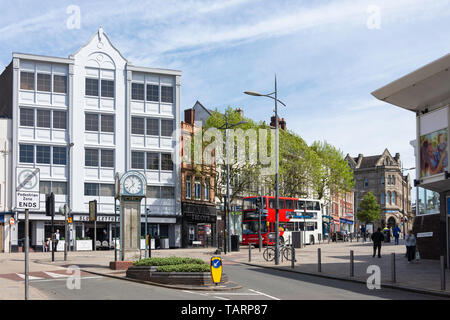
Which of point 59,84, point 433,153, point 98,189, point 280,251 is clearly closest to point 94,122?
point 59,84

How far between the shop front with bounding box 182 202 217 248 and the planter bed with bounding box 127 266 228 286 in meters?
34.5

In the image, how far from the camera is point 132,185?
2461cm

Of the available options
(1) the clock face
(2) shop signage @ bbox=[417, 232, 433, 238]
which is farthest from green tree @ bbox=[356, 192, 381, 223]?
(1) the clock face

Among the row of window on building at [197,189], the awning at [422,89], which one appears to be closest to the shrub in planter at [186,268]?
the awning at [422,89]

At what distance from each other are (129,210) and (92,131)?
27350 millimetres

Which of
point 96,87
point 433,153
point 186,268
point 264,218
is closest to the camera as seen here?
point 186,268

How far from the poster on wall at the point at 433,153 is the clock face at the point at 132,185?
38.9 ft

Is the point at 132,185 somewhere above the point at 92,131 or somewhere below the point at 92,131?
below

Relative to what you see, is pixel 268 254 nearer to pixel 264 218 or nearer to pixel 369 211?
pixel 264 218

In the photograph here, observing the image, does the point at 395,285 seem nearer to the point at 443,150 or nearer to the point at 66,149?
the point at 443,150

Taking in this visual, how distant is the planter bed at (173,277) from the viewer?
58.7 feet

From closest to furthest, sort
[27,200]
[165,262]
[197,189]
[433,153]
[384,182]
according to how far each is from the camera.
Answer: [27,200] < [165,262] < [433,153] < [197,189] < [384,182]
